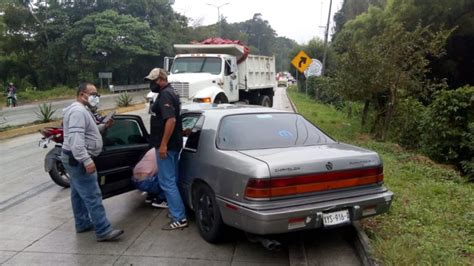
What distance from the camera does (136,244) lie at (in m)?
5.04

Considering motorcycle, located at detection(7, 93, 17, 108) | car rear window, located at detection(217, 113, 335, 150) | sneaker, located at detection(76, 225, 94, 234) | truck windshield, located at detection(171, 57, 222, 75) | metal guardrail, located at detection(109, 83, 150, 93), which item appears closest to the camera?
car rear window, located at detection(217, 113, 335, 150)

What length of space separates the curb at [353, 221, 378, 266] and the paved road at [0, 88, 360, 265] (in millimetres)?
93

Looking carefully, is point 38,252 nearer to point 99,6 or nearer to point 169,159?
point 169,159

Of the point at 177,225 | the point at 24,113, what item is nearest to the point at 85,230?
the point at 177,225

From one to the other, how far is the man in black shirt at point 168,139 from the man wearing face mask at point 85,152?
0.64 metres

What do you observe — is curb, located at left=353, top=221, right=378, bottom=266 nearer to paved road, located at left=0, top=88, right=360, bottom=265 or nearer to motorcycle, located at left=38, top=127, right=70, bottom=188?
paved road, located at left=0, top=88, right=360, bottom=265

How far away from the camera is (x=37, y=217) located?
6043 mm

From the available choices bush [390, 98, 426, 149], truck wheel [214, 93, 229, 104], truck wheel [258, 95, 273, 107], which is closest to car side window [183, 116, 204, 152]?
bush [390, 98, 426, 149]

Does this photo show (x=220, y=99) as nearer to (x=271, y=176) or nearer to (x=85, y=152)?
(x=85, y=152)

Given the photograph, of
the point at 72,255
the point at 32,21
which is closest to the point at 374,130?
the point at 72,255

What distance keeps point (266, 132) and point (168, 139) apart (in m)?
1.10

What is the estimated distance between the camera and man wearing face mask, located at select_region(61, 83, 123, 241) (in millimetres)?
4727

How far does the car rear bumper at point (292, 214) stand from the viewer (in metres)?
4.14

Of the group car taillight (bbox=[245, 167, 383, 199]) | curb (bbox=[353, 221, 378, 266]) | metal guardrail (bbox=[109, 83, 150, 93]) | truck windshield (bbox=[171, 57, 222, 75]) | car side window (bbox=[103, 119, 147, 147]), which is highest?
truck windshield (bbox=[171, 57, 222, 75])
